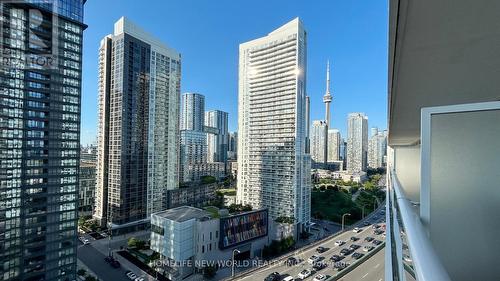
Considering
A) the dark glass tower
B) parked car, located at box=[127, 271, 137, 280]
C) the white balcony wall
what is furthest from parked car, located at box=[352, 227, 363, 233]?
the white balcony wall

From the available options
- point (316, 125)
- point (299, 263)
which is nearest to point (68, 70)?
point (299, 263)

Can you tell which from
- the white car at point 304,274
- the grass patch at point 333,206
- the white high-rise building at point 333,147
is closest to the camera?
the white car at point 304,274

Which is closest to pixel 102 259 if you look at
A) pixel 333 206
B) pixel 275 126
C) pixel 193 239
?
pixel 193 239

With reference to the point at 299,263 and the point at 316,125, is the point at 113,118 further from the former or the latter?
the point at 316,125

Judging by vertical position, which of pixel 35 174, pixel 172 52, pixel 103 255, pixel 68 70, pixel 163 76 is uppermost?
pixel 172 52

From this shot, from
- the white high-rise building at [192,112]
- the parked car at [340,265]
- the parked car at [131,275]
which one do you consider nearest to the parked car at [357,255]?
the parked car at [340,265]

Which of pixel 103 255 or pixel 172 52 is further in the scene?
pixel 172 52

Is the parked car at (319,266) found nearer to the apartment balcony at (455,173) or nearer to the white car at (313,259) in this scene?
the white car at (313,259)

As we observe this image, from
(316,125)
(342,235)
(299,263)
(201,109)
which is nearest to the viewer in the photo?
(299,263)

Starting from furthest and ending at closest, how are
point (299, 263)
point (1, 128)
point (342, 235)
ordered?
point (342, 235) → point (299, 263) → point (1, 128)
